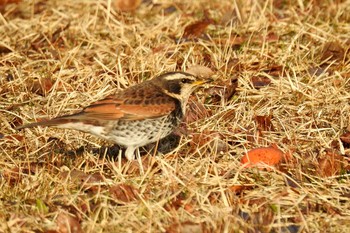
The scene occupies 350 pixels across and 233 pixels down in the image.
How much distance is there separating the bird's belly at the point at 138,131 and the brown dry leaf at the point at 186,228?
1.72 m

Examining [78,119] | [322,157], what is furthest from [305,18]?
[78,119]

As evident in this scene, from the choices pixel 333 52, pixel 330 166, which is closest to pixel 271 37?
pixel 333 52

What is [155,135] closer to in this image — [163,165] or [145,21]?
[163,165]

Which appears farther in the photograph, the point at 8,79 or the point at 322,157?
the point at 8,79

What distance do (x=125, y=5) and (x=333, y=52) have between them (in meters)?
3.30

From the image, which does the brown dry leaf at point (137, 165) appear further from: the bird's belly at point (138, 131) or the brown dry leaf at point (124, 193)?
the brown dry leaf at point (124, 193)

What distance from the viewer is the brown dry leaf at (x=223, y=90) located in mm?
8766

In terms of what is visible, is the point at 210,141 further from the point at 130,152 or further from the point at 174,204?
the point at 174,204

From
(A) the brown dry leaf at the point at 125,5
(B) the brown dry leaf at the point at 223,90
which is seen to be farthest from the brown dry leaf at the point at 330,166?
(A) the brown dry leaf at the point at 125,5

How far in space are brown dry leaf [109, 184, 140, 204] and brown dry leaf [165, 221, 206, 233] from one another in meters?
0.62

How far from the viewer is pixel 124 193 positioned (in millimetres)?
6586

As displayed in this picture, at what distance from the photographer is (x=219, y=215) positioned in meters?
6.10

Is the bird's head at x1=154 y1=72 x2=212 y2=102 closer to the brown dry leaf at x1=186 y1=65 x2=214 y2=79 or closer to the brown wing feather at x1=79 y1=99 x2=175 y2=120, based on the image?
the brown wing feather at x1=79 y1=99 x2=175 y2=120

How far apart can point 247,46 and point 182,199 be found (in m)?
3.54
